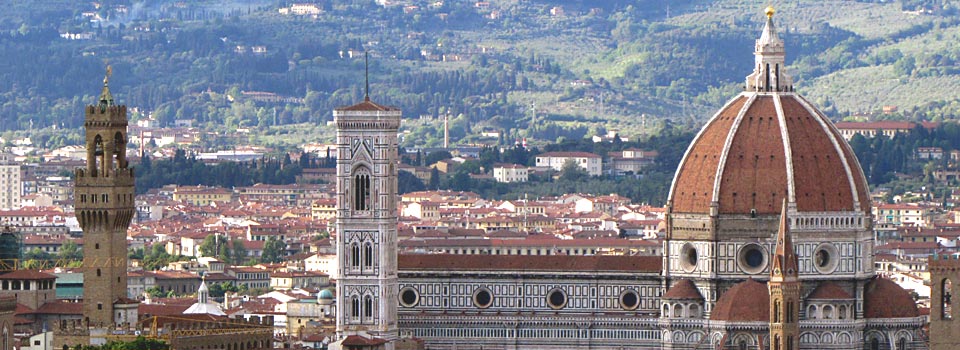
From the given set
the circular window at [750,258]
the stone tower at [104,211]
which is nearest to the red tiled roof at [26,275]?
the stone tower at [104,211]

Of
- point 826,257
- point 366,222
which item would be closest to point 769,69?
point 826,257

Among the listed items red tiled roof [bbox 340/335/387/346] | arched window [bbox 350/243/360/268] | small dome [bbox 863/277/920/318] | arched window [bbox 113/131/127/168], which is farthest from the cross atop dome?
arched window [bbox 113/131/127/168]

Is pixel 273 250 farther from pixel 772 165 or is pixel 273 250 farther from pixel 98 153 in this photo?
pixel 98 153

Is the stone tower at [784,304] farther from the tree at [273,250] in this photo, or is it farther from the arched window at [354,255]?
the tree at [273,250]

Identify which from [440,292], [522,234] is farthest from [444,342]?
[522,234]

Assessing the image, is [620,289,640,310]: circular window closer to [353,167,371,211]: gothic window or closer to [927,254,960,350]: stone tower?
[353,167,371,211]: gothic window

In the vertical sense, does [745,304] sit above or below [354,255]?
below

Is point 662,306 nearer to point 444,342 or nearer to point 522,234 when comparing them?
point 444,342
